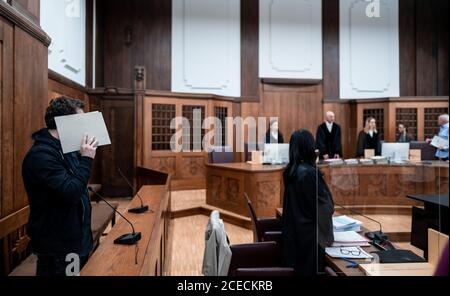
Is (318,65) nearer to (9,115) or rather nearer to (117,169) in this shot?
(117,169)

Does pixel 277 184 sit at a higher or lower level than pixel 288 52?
lower

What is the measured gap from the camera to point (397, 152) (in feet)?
10.8

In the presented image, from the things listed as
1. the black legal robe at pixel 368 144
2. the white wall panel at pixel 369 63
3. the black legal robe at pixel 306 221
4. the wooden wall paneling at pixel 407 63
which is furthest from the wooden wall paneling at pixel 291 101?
the black legal robe at pixel 306 221

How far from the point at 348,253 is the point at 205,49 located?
4.44 meters

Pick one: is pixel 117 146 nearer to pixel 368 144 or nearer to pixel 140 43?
pixel 368 144

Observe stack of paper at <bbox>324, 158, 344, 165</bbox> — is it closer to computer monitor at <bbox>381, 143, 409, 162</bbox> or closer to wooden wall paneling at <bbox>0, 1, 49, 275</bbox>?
computer monitor at <bbox>381, 143, 409, 162</bbox>

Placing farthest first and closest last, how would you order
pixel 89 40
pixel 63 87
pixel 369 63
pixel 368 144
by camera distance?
1. pixel 369 63
2. pixel 368 144
3. pixel 89 40
4. pixel 63 87

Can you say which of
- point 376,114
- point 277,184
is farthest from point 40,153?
point 376,114

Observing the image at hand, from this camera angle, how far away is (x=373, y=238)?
1.45 metres

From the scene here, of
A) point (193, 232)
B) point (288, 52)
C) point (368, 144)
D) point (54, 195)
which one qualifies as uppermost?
point (288, 52)

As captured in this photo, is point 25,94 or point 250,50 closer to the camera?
point 25,94

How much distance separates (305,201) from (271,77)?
179 inches

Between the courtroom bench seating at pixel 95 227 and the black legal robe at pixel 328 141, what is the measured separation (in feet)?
7.65
